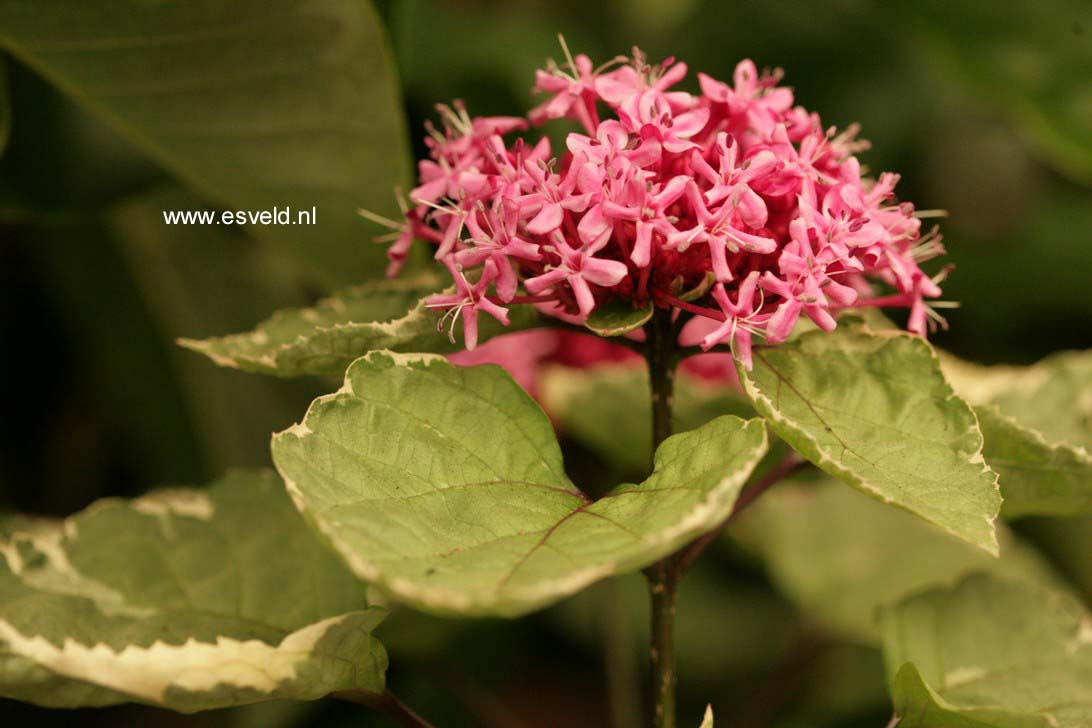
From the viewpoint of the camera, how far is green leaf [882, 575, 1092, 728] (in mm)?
707

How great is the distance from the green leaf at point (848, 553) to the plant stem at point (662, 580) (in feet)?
1.64

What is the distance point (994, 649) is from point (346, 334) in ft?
1.87

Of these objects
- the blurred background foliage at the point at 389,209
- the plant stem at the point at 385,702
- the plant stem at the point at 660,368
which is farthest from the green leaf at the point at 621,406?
the plant stem at the point at 385,702

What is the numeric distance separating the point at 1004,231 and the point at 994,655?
131cm

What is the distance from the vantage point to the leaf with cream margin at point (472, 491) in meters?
0.46

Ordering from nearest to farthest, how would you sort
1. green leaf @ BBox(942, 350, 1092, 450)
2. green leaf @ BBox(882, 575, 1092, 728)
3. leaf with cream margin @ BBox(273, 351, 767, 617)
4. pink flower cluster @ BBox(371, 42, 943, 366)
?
leaf with cream margin @ BBox(273, 351, 767, 617) < pink flower cluster @ BBox(371, 42, 943, 366) < green leaf @ BBox(882, 575, 1092, 728) < green leaf @ BBox(942, 350, 1092, 450)

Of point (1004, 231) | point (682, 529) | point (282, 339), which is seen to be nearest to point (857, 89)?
point (1004, 231)

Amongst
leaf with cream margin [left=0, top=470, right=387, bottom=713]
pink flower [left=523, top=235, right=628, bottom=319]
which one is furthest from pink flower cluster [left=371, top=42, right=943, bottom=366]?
leaf with cream margin [left=0, top=470, right=387, bottom=713]

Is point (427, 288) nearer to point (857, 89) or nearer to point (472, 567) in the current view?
point (472, 567)

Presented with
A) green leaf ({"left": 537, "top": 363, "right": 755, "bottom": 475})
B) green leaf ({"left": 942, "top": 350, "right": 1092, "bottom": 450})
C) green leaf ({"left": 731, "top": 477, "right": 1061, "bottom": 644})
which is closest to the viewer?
green leaf ({"left": 942, "top": 350, "right": 1092, "bottom": 450})

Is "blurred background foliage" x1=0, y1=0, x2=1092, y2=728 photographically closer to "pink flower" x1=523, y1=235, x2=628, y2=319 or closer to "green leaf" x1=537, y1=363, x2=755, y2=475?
"green leaf" x1=537, y1=363, x2=755, y2=475

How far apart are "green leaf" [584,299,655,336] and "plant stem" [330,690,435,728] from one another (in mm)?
290

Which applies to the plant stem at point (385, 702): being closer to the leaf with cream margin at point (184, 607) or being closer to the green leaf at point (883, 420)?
the leaf with cream margin at point (184, 607)

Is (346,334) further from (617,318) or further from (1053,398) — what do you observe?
(1053,398)
